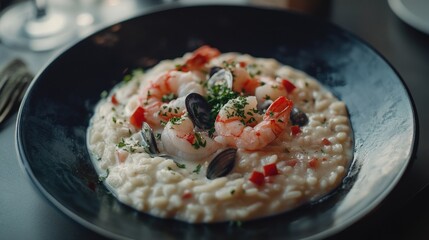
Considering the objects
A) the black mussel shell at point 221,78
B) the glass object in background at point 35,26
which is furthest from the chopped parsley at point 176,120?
the glass object in background at point 35,26

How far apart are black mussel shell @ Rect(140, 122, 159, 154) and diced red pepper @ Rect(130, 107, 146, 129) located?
123 millimetres

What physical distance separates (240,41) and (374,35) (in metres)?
1.07

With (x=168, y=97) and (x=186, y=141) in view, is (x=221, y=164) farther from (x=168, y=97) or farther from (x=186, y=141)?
(x=168, y=97)

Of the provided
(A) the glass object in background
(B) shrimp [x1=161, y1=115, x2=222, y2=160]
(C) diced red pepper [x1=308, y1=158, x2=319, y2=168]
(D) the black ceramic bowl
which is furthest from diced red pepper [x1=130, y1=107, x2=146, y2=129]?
(A) the glass object in background

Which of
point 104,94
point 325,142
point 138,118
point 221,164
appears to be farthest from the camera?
point 104,94

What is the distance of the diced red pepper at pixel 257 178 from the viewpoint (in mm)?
2875

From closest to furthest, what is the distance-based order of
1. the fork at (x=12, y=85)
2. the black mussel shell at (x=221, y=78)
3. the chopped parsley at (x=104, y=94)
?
the black mussel shell at (x=221, y=78)
the fork at (x=12, y=85)
the chopped parsley at (x=104, y=94)

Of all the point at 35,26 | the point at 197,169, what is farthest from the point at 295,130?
the point at 35,26

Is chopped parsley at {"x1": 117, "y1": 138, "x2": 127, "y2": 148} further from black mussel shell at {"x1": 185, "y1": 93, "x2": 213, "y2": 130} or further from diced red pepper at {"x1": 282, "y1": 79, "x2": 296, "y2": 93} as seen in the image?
diced red pepper at {"x1": 282, "y1": 79, "x2": 296, "y2": 93}

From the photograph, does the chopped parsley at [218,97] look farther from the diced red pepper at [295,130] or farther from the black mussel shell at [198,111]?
the diced red pepper at [295,130]

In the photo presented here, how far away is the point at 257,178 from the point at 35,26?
268cm

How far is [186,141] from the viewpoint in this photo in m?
3.07

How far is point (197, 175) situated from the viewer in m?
3.01

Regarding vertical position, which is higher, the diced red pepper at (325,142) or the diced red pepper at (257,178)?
the diced red pepper at (325,142)
